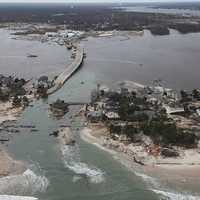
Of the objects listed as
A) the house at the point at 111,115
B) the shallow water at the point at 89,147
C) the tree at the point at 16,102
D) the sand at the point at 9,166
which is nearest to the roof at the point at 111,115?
the house at the point at 111,115

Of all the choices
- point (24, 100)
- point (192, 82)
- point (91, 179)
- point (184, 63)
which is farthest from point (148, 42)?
point (91, 179)

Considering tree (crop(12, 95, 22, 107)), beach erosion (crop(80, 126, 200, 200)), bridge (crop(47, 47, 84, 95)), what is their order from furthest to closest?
bridge (crop(47, 47, 84, 95))
tree (crop(12, 95, 22, 107))
beach erosion (crop(80, 126, 200, 200))

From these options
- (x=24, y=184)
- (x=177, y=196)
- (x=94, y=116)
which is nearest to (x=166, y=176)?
(x=177, y=196)

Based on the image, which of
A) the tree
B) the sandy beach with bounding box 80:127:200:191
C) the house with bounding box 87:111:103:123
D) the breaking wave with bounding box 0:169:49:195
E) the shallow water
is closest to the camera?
the breaking wave with bounding box 0:169:49:195

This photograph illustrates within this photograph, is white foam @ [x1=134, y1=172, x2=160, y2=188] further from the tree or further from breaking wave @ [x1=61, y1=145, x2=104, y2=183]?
the tree

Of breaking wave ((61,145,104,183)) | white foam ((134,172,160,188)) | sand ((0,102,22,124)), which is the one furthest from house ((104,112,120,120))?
white foam ((134,172,160,188))

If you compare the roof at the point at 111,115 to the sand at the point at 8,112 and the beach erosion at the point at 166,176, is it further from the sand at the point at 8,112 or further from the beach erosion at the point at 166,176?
the sand at the point at 8,112

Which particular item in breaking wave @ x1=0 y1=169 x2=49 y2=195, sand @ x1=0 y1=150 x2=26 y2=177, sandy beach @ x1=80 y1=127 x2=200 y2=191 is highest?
sandy beach @ x1=80 y1=127 x2=200 y2=191
